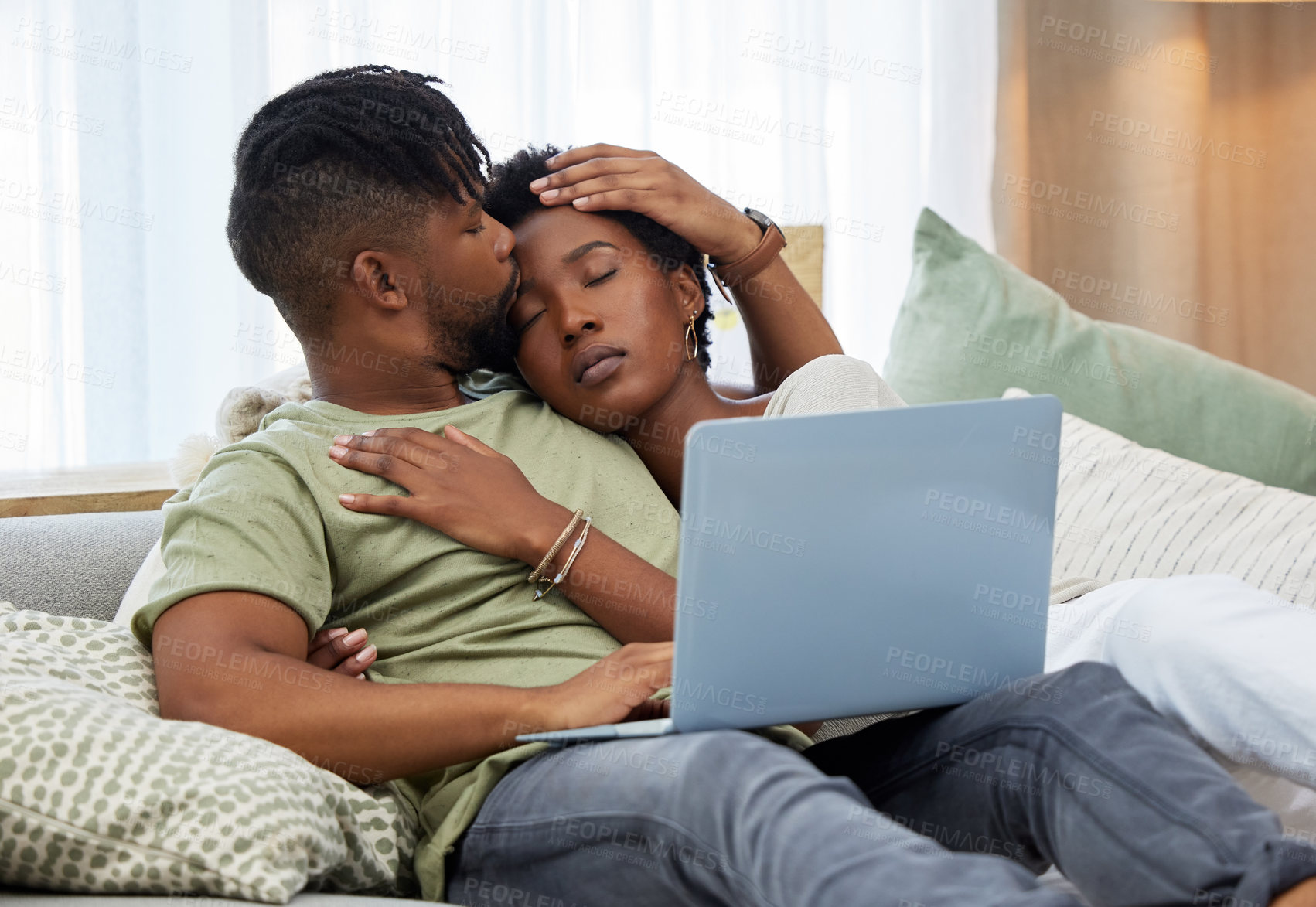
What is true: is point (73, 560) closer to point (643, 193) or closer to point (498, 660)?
point (498, 660)

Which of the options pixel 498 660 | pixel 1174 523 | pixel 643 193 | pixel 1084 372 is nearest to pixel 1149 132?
pixel 1084 372

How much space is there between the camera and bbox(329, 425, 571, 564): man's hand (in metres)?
1.00

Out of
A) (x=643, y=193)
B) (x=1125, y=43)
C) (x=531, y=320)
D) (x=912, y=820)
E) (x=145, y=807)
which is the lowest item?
(x=912, y=820)

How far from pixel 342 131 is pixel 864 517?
0.68 metres

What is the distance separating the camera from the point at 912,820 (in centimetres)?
85

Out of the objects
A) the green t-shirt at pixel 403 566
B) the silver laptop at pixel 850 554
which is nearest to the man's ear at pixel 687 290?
the green t-shirt at pixel 403 566

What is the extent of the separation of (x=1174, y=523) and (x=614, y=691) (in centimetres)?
84

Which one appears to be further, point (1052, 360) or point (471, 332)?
point (1052, 360)

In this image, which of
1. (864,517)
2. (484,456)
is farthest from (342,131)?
(864,517)

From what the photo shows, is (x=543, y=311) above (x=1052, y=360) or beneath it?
above

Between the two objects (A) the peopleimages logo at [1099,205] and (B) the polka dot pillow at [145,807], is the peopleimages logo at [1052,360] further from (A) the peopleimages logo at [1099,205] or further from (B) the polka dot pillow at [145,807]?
(B) the polka dot pillow at [145,807]

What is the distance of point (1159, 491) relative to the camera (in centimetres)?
140

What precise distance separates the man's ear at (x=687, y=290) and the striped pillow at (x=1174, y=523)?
1.70 feet

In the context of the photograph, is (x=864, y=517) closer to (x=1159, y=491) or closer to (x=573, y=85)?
(x=1159, y=491)
